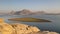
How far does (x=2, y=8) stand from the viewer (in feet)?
18.6

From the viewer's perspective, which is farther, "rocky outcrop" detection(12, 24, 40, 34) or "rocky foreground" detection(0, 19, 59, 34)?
"rocky outcrop" detection(12, 24, 40, 34)

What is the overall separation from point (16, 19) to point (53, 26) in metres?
1.27

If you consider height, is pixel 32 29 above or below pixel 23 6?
below

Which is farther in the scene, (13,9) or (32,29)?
(13,9)

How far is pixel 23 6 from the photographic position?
561 cm

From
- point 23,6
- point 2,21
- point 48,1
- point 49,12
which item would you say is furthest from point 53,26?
point 2,21

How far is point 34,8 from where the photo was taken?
557 centimetres

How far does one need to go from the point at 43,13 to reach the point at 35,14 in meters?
0.28

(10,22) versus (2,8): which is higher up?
(2,8)

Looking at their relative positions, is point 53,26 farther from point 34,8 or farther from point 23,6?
point 23,6

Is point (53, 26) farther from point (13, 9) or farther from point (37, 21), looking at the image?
point (13, 9)

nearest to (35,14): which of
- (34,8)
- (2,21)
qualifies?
(34,8)

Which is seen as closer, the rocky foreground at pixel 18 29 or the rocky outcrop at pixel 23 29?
the rocky foreground at pixel 18 29

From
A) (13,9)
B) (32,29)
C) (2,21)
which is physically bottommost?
(32,29)
